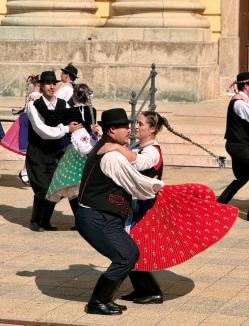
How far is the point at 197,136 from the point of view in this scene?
18156 millimetres

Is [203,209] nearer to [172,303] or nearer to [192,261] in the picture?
[172,303]

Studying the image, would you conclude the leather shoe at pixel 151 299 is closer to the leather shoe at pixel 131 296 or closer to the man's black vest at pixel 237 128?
the leather shoe at pixel 131 296

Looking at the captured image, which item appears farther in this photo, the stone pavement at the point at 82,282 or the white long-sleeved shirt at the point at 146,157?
the white long-sleeved shirt at the point at 146,157

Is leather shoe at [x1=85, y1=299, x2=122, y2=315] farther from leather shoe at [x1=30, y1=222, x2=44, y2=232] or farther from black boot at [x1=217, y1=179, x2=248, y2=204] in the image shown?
black boot at [x1=217, y1=179, x2=248, y2=204]

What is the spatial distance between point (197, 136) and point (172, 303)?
29.1 ft

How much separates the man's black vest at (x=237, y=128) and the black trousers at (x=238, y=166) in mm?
57

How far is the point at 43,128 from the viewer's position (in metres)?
12.4

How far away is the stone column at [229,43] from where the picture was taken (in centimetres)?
2272

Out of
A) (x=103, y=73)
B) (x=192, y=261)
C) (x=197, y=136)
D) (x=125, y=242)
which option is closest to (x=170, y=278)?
(x=192, y=261)

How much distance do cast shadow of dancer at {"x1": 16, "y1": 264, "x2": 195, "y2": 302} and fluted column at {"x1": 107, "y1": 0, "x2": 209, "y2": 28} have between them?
38.4ft

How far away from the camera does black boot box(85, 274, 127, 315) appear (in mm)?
9023

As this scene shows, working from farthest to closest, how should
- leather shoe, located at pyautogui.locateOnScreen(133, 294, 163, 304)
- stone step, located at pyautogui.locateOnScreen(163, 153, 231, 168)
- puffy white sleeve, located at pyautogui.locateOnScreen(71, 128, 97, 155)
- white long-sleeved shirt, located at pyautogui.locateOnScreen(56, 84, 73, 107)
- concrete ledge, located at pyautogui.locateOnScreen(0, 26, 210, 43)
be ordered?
1. concrete ledge, located at pyautogui.locateOnScreen(0, 26, 210, 43)
2. stone step, located at pyautogui.locateOnScreen(163, 153, 231, 168)
3. white long-sleeved shirt, located at pyautogui.locateOnScreen(56, 84, 73, 107)
4. puffy white sleeve, located at pyautogui.locateOnScreen(71, 128, 97, 155)
5. leather shoe, located at pyautogui.locateOnScreen(133, 294, 163, 304)

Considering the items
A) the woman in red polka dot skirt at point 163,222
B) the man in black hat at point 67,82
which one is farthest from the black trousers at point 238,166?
the woman in red polka dot skirt at point 163,222

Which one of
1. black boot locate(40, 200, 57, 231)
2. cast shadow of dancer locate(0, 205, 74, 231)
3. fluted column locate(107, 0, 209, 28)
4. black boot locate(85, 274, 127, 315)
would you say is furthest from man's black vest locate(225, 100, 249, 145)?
fluted column locate(107, 0, 209, 28)
